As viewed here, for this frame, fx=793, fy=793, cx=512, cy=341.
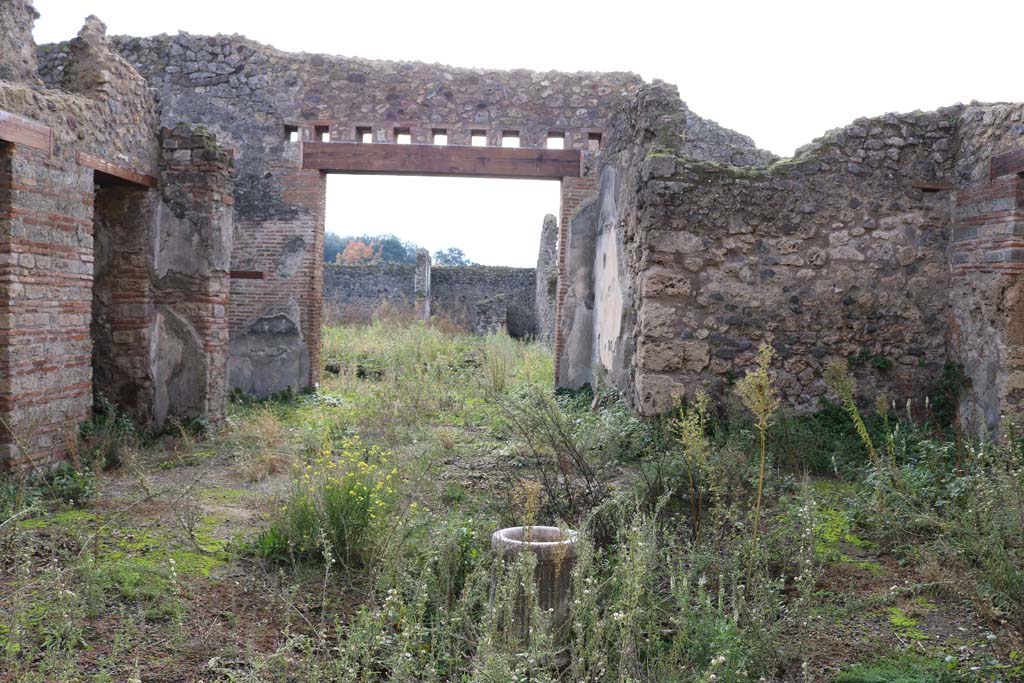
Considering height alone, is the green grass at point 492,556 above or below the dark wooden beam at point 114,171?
below

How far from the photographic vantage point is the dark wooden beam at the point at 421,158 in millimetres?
10953

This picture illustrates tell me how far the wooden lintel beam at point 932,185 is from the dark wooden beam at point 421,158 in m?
4.77

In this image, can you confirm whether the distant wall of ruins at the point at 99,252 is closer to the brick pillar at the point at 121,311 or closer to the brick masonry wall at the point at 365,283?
the brick pillar at the point at 121,311

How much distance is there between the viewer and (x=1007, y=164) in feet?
21.1

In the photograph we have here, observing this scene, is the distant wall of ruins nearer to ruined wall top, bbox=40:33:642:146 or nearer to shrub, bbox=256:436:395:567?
shrub, bbox=256:436:395:567

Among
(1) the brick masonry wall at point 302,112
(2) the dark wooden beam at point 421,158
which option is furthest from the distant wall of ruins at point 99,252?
(2) the dark wooden beam at point 421,158

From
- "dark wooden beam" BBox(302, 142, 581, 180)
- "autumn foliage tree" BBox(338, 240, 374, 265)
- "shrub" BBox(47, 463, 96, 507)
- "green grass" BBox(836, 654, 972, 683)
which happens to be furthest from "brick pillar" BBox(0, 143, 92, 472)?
"autumn foliage tree" BBox(338, 240, 374, 265)

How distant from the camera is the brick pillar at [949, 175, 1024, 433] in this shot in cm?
635

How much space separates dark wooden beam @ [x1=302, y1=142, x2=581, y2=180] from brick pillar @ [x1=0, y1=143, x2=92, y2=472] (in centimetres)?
468

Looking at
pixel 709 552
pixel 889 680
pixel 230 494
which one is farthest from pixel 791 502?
pixel 230 494

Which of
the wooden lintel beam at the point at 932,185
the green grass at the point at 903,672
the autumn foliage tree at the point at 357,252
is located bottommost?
the green grass at the point at 903,672

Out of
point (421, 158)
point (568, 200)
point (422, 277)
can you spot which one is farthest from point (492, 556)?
point (422, 277)

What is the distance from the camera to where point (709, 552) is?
13.7 ft

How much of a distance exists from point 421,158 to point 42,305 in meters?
5.94
